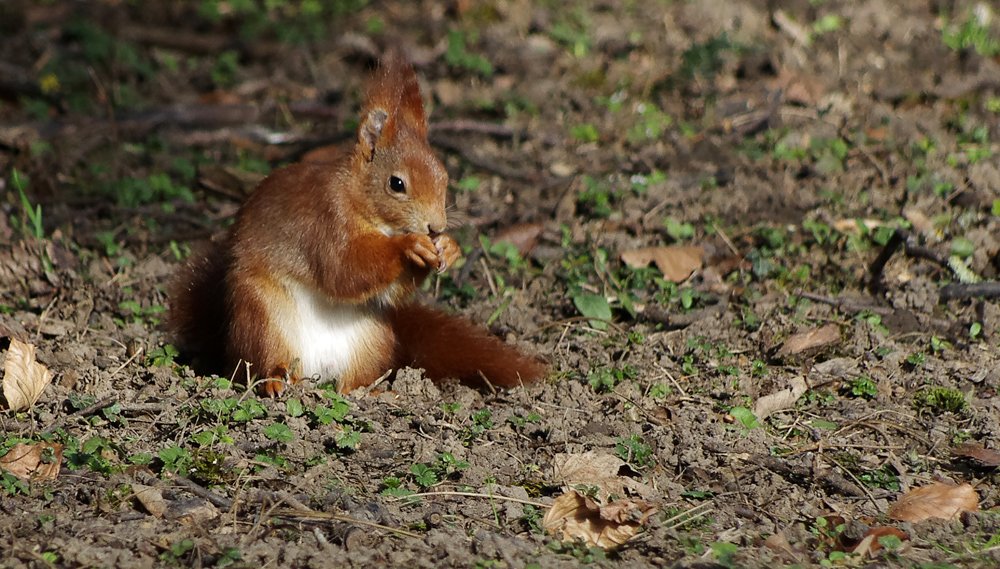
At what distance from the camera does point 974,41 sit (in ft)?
17.2

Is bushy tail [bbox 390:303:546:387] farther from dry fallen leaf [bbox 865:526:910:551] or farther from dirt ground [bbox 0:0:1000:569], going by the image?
dry fallen leaf [bbox 865:526:910:551]

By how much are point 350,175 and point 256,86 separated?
106 inches

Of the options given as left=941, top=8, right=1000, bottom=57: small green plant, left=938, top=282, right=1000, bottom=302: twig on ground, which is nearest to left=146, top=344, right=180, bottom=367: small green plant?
left=938, top=282, right=1000, bottom=302: twig on ground

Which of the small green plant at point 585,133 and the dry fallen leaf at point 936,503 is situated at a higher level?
the small green plant at point 585,133

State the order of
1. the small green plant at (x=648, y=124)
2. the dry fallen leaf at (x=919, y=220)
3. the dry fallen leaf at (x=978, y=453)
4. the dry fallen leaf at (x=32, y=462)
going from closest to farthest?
the dry fallen leaf at (x=32, y=462), the dry fallen leaf at (x=978, y=453), the dry fallen leaf at (x=919, y=220), the small green plant at (x=648, y=124)

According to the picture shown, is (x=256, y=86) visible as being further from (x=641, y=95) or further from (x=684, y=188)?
(x=684, y=188)

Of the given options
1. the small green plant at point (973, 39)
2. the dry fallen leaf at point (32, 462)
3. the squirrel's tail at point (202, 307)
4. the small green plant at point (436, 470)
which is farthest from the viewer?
the small green plant at point (973, 39)

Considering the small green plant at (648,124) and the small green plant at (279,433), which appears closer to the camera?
the small green plant at (279,433)

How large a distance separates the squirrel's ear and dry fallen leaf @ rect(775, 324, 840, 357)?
1.49 meters

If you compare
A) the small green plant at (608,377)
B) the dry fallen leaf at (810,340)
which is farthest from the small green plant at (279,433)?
the dry fallen leaf at (810,340)

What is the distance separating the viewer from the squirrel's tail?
3.12 meters

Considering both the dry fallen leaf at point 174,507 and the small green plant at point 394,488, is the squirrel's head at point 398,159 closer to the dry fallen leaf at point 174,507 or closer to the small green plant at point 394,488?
the small green plant at point 394,488

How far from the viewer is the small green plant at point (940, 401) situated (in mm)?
2842

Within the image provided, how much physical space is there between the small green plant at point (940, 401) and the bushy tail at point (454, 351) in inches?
45.6
